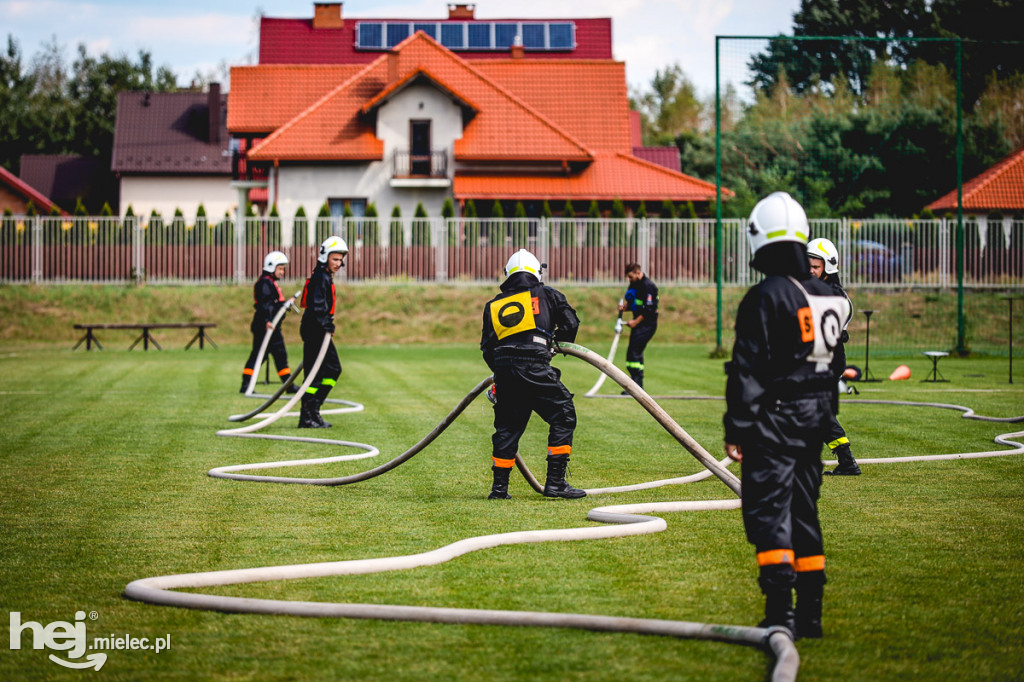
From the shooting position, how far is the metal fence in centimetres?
3556

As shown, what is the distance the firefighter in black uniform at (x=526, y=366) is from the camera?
8.92 meters

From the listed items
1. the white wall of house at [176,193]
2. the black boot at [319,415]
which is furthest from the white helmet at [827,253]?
the white wall of house at [176,193]

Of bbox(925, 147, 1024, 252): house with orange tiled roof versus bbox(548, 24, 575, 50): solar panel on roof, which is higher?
bbox(548, 24, 575, 50): solar panel on roof

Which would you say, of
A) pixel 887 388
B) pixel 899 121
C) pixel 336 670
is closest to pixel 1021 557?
pixel 336 670

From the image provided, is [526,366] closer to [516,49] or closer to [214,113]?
[516,49]

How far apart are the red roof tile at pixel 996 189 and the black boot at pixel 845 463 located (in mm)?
27965

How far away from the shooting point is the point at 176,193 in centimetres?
5794

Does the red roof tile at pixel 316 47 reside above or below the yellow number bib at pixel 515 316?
above

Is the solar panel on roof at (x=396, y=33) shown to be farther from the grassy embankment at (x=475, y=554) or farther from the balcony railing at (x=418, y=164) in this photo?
the grassy embankment at (x=475, y=554)

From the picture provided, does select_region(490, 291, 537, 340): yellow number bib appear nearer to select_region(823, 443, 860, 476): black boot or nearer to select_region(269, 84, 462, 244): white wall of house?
select_region(823, 443, 860, 476): black boot

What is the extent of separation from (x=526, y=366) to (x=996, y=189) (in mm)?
34010

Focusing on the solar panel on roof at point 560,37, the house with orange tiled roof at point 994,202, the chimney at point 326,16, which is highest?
the chimney at point 326,16

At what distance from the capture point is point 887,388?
63.8 feet

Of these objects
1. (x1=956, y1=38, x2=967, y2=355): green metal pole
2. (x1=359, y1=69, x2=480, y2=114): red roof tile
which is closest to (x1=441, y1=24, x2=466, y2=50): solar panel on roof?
(x1=359, y1=69, x2=480, y2=114): red roof tile
